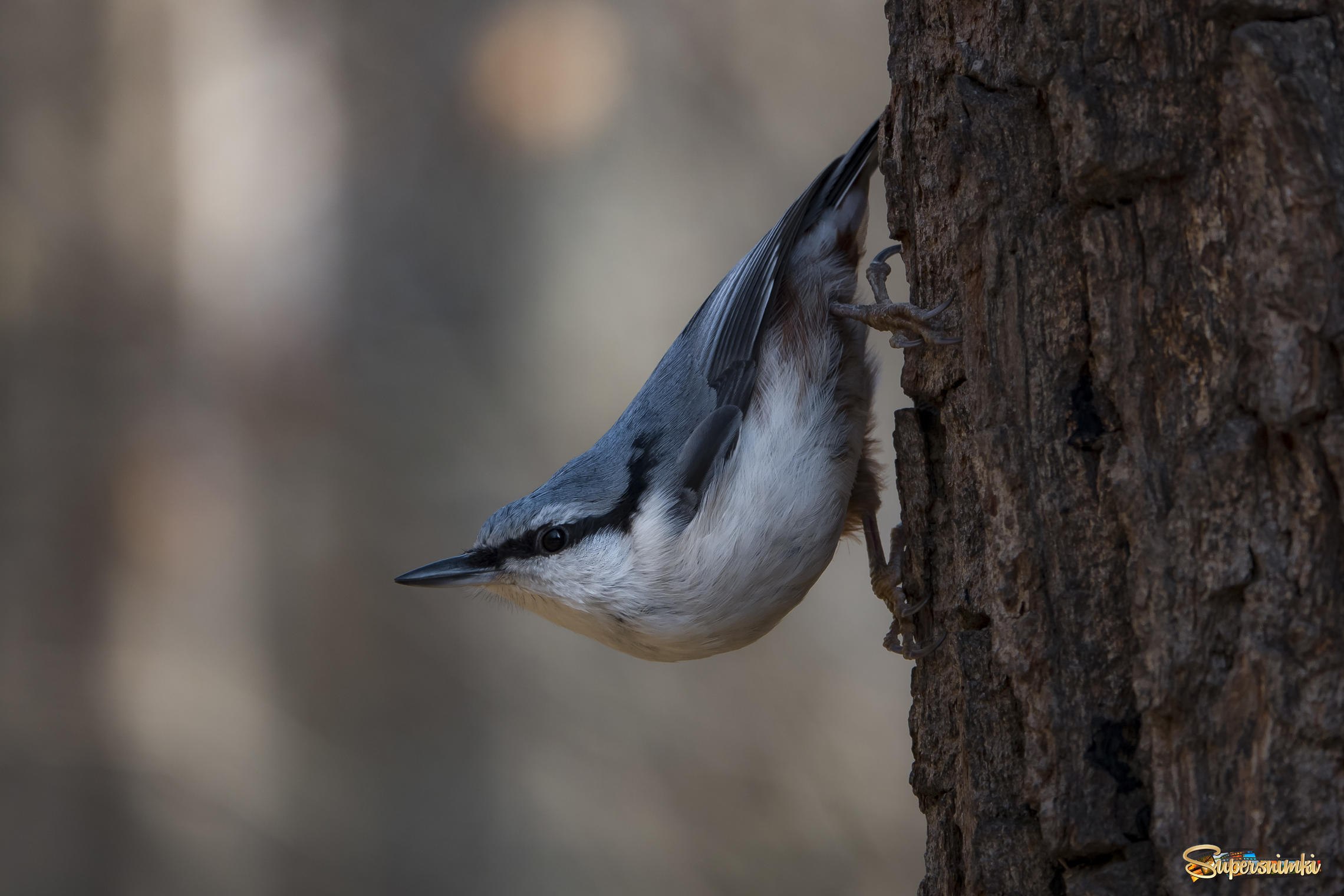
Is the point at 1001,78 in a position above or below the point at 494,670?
above

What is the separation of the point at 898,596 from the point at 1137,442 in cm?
62

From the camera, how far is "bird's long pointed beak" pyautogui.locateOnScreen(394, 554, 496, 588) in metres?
2.04

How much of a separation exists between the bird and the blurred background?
1.44 m

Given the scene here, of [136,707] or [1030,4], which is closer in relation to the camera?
[1030,4]

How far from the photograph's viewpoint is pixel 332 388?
393 cm

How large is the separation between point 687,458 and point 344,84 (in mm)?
2772

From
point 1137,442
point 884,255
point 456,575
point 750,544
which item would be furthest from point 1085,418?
point 456,575

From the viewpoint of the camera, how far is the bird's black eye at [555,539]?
200 centimetres

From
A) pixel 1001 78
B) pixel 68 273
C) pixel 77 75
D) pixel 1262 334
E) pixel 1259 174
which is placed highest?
pixel 77 75

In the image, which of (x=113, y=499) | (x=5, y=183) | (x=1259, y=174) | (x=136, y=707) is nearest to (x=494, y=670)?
(x=136, y=707)

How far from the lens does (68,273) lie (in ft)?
13.1

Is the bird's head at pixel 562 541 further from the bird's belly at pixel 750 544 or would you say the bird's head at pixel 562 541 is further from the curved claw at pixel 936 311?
the curved claw at pixel 936 311

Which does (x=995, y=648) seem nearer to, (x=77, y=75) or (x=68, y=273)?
(x=68, y=273)

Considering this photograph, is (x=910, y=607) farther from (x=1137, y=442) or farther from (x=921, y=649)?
(x=1137, y=442)
